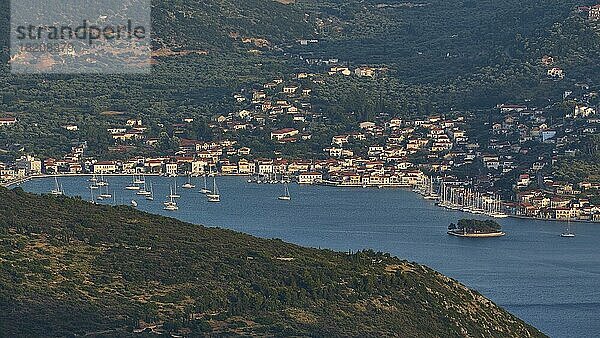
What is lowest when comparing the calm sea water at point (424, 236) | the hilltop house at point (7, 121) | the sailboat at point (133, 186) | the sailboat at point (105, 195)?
the calm sea water at point (424, 236)

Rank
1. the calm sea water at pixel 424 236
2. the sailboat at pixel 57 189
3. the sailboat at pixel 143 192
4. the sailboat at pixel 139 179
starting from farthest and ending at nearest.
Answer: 1. the sailboat at pixel 139 179
2. the sailboat at pixel 143 192
3. the sailboat at pixel 57 189
4. the calm sea water at pixel 424 236

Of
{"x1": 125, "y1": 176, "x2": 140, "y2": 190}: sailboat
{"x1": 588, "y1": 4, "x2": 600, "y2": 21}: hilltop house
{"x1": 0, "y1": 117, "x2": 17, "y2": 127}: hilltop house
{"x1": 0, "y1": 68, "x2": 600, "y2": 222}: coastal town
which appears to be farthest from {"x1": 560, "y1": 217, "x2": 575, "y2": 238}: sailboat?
{"x1": 588, "y1": 4, "x2": 600, "y2": 21}: hilltop house

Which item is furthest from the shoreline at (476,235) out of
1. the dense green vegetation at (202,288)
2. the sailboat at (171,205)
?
the dense green vegetation at (202,288)

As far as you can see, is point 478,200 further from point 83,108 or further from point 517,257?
point 83,108

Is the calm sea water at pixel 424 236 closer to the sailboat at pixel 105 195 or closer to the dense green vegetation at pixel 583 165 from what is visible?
the sailboat at pixel 105 195

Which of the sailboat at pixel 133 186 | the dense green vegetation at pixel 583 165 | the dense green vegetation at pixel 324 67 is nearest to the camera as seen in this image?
the dense green vegetation at pixel 583 165

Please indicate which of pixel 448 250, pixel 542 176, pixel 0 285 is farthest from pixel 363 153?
pixel 0 285
